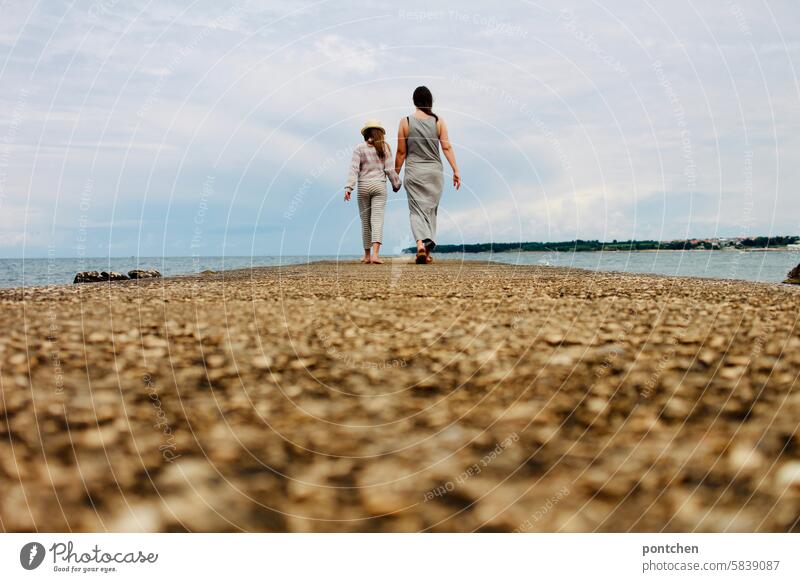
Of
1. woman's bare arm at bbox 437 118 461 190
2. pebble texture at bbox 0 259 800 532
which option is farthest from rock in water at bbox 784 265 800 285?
pebble texture at bbox 0 259 800 532

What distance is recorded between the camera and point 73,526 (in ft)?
5.45

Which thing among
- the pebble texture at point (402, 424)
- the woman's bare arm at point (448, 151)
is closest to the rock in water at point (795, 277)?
the woman's bare arm at point (448, 151)

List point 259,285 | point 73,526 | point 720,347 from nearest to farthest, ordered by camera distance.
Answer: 1. point 73,526
2. point 720,347
3. point 259,285

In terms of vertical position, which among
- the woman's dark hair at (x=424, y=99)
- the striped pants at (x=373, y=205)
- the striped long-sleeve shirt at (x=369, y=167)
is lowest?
the striped pants at (x=373, y=205)

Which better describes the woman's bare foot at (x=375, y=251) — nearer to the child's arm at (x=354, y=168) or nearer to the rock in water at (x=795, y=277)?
the child's arm at (x=354, y=168)

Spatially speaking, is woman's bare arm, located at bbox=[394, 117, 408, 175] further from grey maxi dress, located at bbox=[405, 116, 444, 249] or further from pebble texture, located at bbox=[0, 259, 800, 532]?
pebble texture, located at bbox=[0, 259, 800, 532]

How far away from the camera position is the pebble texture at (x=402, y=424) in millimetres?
1733

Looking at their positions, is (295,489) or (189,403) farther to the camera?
(189,403)

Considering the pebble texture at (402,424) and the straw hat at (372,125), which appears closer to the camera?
the pebble texture at (402,424)

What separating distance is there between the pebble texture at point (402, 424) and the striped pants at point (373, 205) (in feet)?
27.9

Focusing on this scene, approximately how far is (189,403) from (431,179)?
10.1m

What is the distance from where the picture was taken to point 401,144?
11.9 meters
